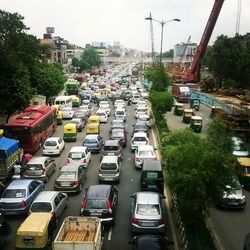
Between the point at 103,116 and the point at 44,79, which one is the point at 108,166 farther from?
the point at 44,79

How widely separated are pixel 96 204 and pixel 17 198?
164 inches

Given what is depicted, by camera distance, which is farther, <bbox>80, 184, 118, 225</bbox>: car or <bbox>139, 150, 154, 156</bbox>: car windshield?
<bbox>139, 150, 154, 156</bbox>: car windshield

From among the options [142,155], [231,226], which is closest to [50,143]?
[142,155]

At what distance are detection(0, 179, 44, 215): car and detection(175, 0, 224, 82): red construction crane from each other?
161 feet

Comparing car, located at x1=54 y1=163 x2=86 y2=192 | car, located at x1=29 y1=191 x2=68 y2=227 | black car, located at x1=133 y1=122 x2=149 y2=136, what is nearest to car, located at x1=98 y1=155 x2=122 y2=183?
car, located at x1=54 y1=163 x2=86 y2=192

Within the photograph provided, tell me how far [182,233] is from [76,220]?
4412mm

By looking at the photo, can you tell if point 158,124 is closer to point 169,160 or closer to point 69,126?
point 69,126

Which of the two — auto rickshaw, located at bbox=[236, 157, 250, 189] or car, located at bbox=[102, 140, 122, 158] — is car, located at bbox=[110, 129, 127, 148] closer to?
car, located at bbox=[102, 140, 122, 158]

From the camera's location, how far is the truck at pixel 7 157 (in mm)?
27594

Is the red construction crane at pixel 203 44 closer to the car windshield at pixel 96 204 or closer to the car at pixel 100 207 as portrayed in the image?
the car at pixel 100 207

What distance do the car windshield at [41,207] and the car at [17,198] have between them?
64.3 inches

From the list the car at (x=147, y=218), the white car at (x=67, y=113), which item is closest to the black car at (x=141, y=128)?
the white car at (x=67, y=113)

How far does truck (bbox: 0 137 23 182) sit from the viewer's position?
90.5 ft

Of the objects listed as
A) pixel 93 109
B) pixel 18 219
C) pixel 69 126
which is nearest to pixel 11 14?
pixel 93 109
